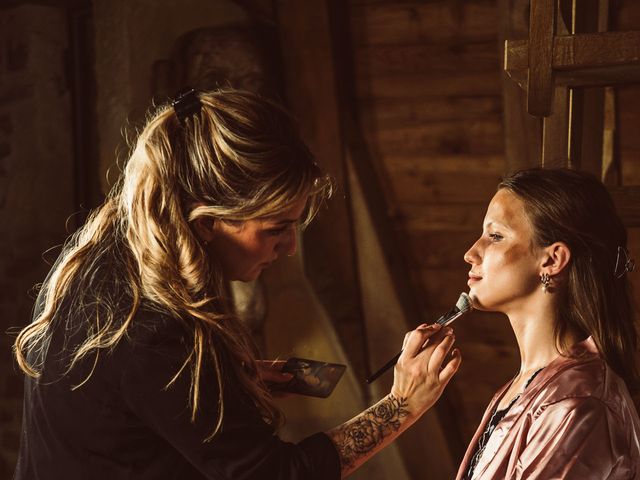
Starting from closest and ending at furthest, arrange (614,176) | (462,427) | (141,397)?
(141,397) → (614,176) → (462,427)

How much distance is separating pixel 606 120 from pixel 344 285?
104 centimetres

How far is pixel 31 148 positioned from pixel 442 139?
1411 mm

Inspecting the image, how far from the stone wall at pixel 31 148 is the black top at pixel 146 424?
1.66 meters

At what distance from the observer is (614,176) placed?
7.72 ft

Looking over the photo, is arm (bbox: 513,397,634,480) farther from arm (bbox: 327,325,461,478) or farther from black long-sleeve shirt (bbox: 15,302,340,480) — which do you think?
black long-sleeve shirt (bbox: 15,302,340,480)

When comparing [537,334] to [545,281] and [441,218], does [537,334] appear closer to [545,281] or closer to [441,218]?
[545,281]

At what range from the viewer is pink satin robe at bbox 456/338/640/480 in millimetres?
1396

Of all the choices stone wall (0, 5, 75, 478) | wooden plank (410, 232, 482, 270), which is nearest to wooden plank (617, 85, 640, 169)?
wooden plank (410, 232, 482, 270)

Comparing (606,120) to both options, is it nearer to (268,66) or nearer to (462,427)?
(268,66)

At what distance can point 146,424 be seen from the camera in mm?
1382

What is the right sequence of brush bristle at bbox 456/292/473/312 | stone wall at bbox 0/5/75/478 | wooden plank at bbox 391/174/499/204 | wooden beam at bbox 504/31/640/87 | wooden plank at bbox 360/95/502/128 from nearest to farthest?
wooden beam at bbox 504/31/640/87 < brush bristle at bbox 456/292/473/312 < wooden plank at bbox 360/95/502/128 < wooden plank at bbox 391/174/499/204 < stone wall at bbox 0/5/75/478

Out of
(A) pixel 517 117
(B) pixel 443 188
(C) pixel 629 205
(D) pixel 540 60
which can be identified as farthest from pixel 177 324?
(B) pixel 443 188

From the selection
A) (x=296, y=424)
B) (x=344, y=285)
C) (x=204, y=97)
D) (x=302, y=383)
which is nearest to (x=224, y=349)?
(x=302, y=383)

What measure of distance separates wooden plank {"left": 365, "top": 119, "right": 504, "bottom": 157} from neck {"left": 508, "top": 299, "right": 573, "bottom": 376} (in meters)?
1.11
